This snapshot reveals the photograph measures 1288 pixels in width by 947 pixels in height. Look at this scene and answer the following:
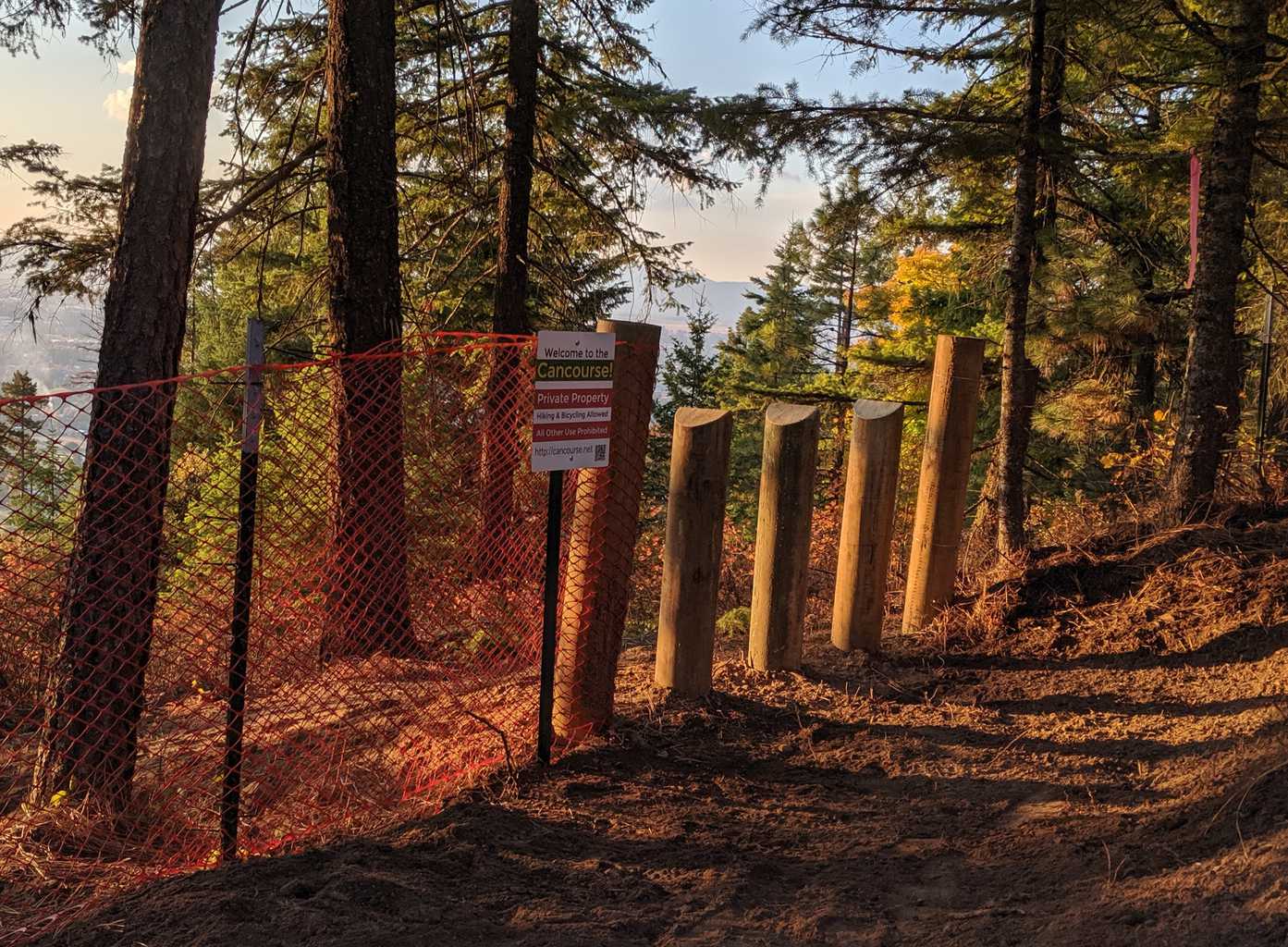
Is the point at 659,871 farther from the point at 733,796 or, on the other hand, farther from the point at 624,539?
the point at 624,539

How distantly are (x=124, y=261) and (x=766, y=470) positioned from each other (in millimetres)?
3375

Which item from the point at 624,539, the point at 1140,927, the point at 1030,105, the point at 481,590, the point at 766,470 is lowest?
the point at 1140,927

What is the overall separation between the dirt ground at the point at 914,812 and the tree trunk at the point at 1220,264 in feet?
1.81

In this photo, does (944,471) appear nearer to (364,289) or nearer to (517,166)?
(364,289)

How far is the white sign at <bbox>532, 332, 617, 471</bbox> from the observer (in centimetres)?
401

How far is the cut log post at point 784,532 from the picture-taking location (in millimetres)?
5273

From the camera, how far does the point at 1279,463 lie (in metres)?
7.20

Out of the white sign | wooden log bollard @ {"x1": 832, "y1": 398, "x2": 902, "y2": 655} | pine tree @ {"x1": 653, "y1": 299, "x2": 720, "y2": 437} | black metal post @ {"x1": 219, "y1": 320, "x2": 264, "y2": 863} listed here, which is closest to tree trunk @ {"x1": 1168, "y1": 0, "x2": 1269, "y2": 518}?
wooden log bollard @ {"x1": 832, "y1": 398, "x2": 902, "y2": 655}

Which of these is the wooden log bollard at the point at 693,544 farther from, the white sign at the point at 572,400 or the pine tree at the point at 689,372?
the pine tree at the point at 689,372

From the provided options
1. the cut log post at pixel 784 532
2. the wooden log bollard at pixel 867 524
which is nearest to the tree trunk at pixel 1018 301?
the wooden log bollard at pixel 867 524

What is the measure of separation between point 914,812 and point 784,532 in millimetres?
1726

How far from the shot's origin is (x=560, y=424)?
4113mm

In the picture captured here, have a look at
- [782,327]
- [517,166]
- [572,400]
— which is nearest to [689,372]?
[782,327]

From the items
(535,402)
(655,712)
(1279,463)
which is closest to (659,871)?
(655,712)
